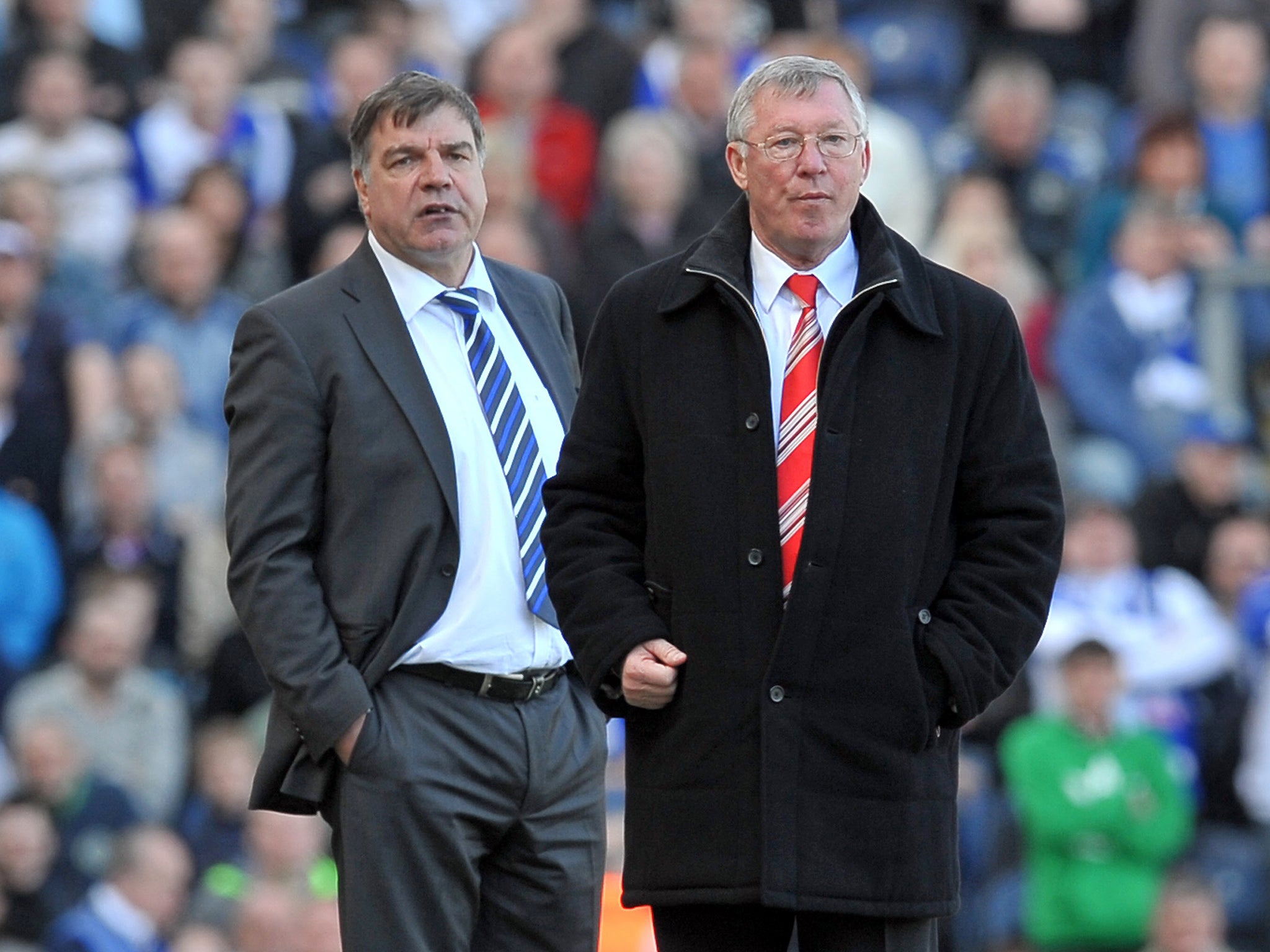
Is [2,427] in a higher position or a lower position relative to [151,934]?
higher

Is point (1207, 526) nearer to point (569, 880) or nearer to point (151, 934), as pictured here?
point (151, 934)

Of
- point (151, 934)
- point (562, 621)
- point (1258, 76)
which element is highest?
point (1258, 76)

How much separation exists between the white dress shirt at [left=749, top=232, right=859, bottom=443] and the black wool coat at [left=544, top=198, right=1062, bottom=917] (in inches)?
1.6

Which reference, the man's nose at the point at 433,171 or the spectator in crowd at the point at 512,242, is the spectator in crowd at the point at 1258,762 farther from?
the man's nose at the point at 433,171

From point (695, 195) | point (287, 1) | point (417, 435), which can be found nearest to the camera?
point (417, 435)

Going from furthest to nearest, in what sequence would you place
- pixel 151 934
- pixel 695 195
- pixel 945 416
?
pixel 695 195 → pixel 151 934 → pixel 945 416

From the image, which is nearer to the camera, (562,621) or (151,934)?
(562,621)

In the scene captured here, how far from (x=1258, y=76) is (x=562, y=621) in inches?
315

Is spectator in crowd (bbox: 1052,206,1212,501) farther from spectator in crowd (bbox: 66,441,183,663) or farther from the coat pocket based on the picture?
the coat pocket

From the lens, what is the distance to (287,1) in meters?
12.6

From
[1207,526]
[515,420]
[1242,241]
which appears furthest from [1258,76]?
[515,420]

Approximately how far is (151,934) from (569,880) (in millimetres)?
4073

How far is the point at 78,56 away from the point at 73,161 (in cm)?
86

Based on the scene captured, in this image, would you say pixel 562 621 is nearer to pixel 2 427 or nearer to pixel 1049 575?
pixel 1049 575
